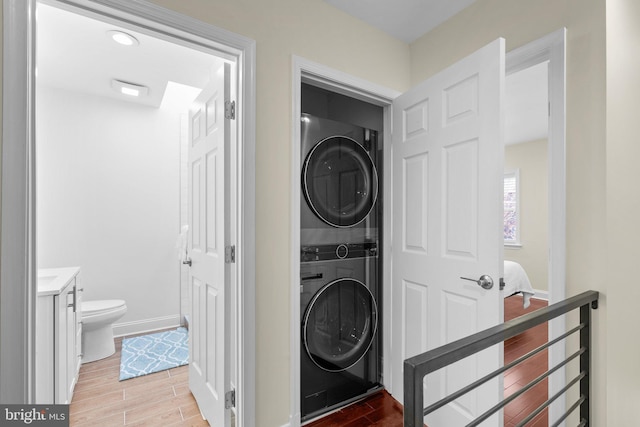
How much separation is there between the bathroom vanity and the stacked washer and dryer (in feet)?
4.51

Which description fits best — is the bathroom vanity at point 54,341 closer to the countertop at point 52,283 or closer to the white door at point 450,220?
the countertop at point 52,283

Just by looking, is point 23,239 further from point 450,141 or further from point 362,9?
point 362,9

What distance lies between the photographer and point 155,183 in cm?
353

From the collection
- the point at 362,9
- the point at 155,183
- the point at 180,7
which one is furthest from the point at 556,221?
the point at 155,183

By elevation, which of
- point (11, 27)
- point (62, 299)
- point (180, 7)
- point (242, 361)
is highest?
point (180, 7)

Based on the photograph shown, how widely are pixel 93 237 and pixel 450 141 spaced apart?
11.2 ft

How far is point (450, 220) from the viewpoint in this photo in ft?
5.65

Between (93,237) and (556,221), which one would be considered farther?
(93,237)

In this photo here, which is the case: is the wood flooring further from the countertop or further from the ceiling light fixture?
the ceiling light fixture

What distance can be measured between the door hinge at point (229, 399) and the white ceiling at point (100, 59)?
180 cm

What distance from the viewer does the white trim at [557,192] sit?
1.49 metres

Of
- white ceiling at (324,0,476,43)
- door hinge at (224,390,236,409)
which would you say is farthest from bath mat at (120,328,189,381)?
white ceiling at (324,0,476,43)

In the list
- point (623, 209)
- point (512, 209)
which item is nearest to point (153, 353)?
point (623, 209)

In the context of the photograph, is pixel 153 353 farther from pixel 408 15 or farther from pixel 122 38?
pixel 408 15
